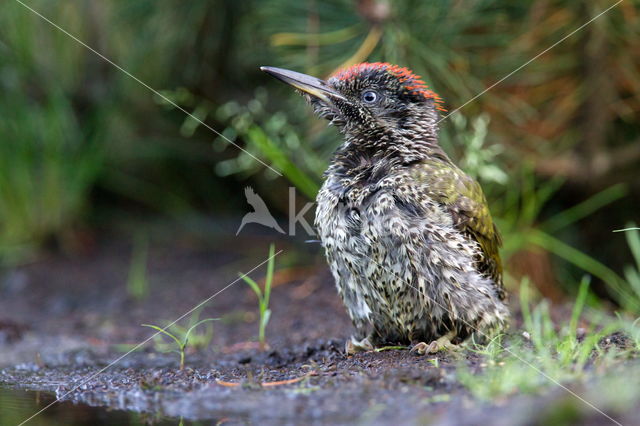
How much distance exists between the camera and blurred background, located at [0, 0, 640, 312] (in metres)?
4.86

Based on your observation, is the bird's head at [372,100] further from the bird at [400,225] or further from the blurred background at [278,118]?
the blurred background at [278,118]

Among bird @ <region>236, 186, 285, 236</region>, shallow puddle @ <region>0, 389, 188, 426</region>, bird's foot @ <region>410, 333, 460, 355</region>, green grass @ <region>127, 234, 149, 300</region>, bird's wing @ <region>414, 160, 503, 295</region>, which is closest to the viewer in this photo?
shallow puddle @ <region>0, 389, 188, 426</region>

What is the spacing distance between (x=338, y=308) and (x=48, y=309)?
2.01 metres

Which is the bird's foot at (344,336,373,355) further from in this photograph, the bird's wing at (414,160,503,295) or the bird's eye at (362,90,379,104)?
the bird's eye at (362,90,379,104)

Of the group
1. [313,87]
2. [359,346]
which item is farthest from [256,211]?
[359,346]

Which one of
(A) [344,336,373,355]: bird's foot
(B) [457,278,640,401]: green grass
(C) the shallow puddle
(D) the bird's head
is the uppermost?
(D) the bird's head

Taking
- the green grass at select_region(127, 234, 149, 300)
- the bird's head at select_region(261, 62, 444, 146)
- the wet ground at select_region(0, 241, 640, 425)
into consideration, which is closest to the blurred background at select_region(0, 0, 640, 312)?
the green grass at select_region(127, 234, 149, 300)

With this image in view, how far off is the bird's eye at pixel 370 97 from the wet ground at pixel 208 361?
1.17m

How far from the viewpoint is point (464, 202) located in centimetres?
345

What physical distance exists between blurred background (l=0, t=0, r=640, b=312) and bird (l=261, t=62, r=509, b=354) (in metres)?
0.69

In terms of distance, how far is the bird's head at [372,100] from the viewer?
12.1ft

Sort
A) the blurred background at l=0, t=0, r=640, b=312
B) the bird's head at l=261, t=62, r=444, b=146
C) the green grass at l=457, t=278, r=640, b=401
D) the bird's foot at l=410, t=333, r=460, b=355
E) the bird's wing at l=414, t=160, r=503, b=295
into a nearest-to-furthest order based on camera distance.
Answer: the green grass at l=457, t=278, r=640, b=401 < the bird's foot at l=410, t=333, r=460, b=355 < the bird's wing at l=414, t=160, r=503, b=295 < the bird's head at l=261, t=62, r=444, b=146 < the blurred background at l=0, t=0, r=640, b=312

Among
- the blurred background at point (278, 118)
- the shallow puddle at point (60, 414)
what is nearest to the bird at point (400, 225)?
the blurred background at point (278, 118)

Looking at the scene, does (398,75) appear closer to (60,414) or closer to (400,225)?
(400,225)
